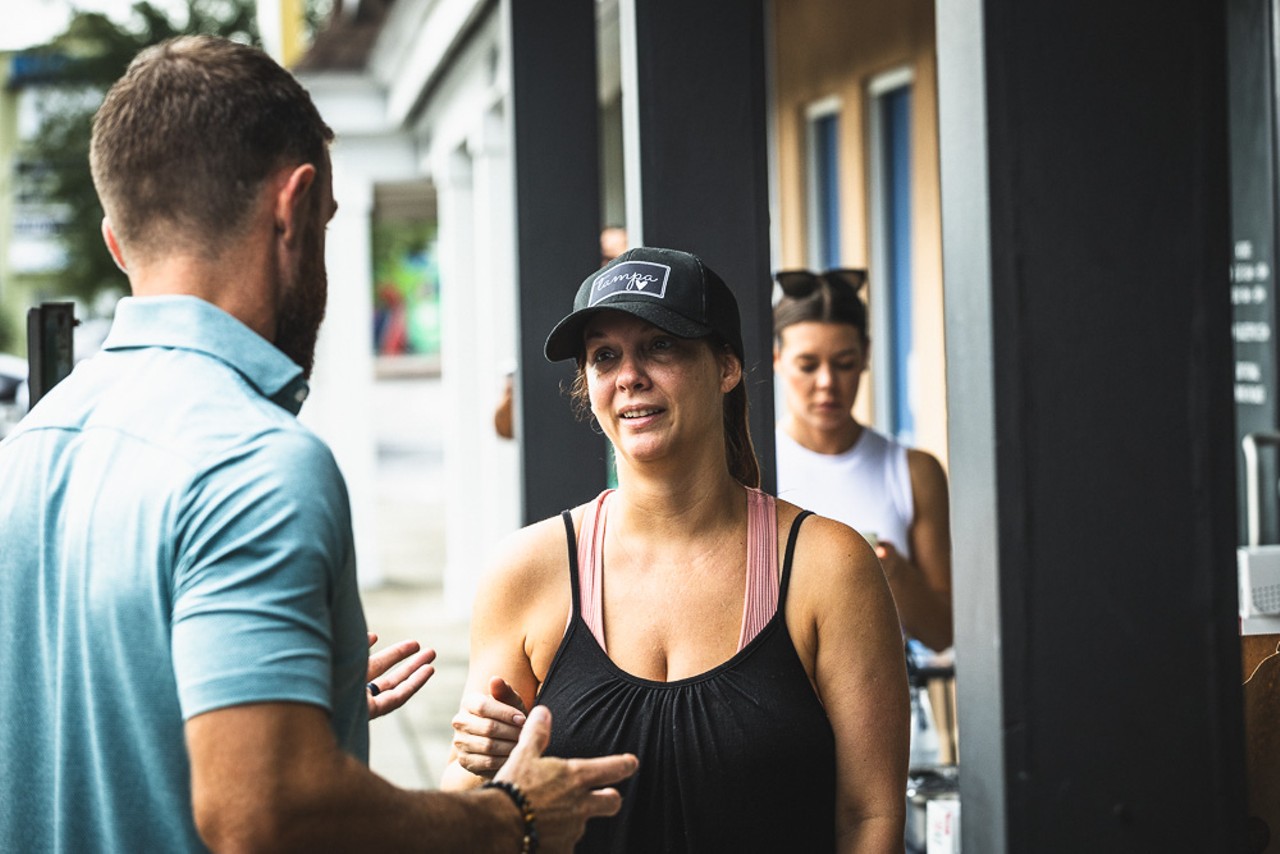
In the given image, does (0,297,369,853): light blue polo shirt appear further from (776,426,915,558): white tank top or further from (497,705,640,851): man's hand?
(776,426,915,558): white tank top

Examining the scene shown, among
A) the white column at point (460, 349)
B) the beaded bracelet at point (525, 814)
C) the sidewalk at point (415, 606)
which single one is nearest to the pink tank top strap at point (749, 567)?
the beaded bracelet at point (525, 814)

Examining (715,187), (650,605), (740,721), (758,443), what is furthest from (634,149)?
(740,721)

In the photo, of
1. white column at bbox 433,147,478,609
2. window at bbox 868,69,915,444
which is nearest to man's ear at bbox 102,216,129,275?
window at bbox 868,69,915,444

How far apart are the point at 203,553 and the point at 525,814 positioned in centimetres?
48

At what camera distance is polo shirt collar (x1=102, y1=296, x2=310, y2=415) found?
184 centimetres

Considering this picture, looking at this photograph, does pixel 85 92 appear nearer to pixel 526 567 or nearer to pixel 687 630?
pixel 526 567

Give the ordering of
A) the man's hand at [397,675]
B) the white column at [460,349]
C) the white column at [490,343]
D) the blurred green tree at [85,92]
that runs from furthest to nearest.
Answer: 1. the blurred green tree at [85,92]
2. the white column at [460,349]
3. the white column at [490,343]
4. the man's hand at [397,675]

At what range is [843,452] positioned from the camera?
4.64m

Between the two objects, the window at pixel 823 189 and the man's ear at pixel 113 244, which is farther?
the window at pixel 823 189

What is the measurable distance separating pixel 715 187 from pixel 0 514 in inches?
70.9

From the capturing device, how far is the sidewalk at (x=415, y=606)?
340 inches

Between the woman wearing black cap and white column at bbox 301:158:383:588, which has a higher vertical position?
white column at bbox 301:158:383:588

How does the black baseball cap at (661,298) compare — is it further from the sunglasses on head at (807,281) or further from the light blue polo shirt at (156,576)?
the sunglasses on head at (807,281)

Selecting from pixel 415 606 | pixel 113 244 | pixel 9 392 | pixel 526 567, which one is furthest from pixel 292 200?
pixel 9 392
